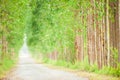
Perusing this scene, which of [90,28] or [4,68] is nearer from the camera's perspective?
[90,28]

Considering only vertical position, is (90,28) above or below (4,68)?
above

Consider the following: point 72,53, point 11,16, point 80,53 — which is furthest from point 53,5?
point 72,53

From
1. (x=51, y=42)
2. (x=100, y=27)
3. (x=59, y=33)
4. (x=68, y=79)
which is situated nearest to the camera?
(x=68, y=79)

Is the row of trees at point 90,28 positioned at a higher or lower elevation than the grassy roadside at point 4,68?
higher

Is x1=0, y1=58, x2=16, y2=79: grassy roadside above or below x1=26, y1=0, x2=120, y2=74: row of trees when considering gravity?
below

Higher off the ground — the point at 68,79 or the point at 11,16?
the point at 11,16

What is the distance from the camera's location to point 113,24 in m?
24.1

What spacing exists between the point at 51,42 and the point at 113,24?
21258 millimetres

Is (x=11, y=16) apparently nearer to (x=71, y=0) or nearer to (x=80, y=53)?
(x=71, y=0)

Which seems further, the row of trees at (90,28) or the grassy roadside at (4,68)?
the grassy roadside at (4,68)

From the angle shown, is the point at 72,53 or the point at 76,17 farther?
the point at 72,53

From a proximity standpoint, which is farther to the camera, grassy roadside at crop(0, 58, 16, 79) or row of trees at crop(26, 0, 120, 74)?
grassy roadside at crop(0, 58, 16, 79)

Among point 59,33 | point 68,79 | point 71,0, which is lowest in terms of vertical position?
point 68,79

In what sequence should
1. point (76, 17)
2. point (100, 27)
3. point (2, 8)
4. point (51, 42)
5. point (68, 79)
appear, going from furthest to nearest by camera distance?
point (51, 42)
point (76, 17)
point (100, 27)
point (2, 8)
point (68, 79)
